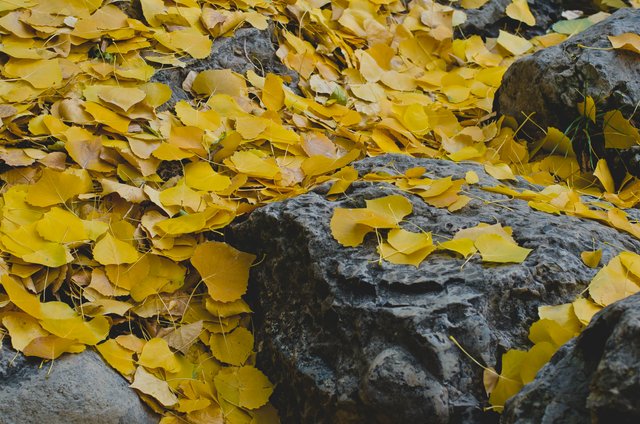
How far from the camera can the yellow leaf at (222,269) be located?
1.42 m

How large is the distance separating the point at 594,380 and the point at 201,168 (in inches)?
38.1

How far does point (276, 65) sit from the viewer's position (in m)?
2.06

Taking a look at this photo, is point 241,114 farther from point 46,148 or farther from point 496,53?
point 496,53

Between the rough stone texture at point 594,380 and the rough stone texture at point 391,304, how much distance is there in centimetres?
13

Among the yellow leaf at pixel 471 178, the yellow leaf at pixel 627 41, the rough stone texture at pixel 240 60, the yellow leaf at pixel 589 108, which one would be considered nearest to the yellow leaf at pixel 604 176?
the yellow leaf at pixel 589 108

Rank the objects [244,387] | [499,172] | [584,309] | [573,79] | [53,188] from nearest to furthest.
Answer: [584,309]
[244,387]
[53,188]
[499,172]
[573,79]

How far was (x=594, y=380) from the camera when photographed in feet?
2.87

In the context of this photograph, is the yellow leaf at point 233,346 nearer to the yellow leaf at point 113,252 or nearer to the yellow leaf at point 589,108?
the yellow leaf at point 113,252

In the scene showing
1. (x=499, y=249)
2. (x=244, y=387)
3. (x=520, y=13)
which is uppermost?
(x=499, y=249)

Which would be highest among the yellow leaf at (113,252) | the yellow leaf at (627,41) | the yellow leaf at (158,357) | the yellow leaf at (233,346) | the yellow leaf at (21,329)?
the yellow leaf at (627,41)

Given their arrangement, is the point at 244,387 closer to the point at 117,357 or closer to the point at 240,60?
the point at 117,357

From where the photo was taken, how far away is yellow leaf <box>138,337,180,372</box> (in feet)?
4.33

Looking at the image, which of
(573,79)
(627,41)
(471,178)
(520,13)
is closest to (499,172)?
(471,178)

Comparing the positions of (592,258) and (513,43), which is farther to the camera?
(513,43)
